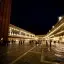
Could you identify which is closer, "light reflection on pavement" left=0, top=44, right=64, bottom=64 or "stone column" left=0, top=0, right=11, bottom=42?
"light reflection on pavement" left=0, top=44, right=64, bottom=64

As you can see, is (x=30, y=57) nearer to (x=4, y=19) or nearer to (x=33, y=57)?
(x=33, y=57)

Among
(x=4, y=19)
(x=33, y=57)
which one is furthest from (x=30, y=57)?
(x=4, y=19)

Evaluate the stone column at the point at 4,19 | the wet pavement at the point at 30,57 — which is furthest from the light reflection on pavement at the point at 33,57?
the stone column at the point at 4,19

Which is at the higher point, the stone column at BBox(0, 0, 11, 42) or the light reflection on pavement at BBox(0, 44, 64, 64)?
the stone column at BBox(0, 0, 11, 42)

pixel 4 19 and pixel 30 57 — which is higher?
pixel 4 19

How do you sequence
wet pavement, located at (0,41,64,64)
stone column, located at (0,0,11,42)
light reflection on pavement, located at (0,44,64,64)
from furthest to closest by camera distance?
stone column, located at (0,0,11,42), light reflection on pavement, located at (0,44,64,64), wet pavement, located at (0,41,64,64)

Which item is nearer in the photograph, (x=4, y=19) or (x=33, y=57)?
(x=33, y=57)

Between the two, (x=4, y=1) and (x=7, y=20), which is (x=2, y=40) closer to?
(x=7, y=20)

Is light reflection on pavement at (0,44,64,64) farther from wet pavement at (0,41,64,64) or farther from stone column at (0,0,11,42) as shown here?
stone column at (0,0,11,42)

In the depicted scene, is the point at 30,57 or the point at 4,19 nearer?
the point at 30,57

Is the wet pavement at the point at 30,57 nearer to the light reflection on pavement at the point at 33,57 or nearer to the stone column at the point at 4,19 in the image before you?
the light reflection on pavement at the point at 33,57

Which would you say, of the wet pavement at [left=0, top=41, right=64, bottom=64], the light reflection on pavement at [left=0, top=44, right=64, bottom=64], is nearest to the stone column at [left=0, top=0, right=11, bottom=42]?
the wet pavement at [left=0, top=41, right=64, bottom=64]

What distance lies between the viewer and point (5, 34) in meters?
41.5

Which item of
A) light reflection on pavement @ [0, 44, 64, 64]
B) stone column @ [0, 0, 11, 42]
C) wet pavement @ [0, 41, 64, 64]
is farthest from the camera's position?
stone column @ [0, 0, 11, 42]
